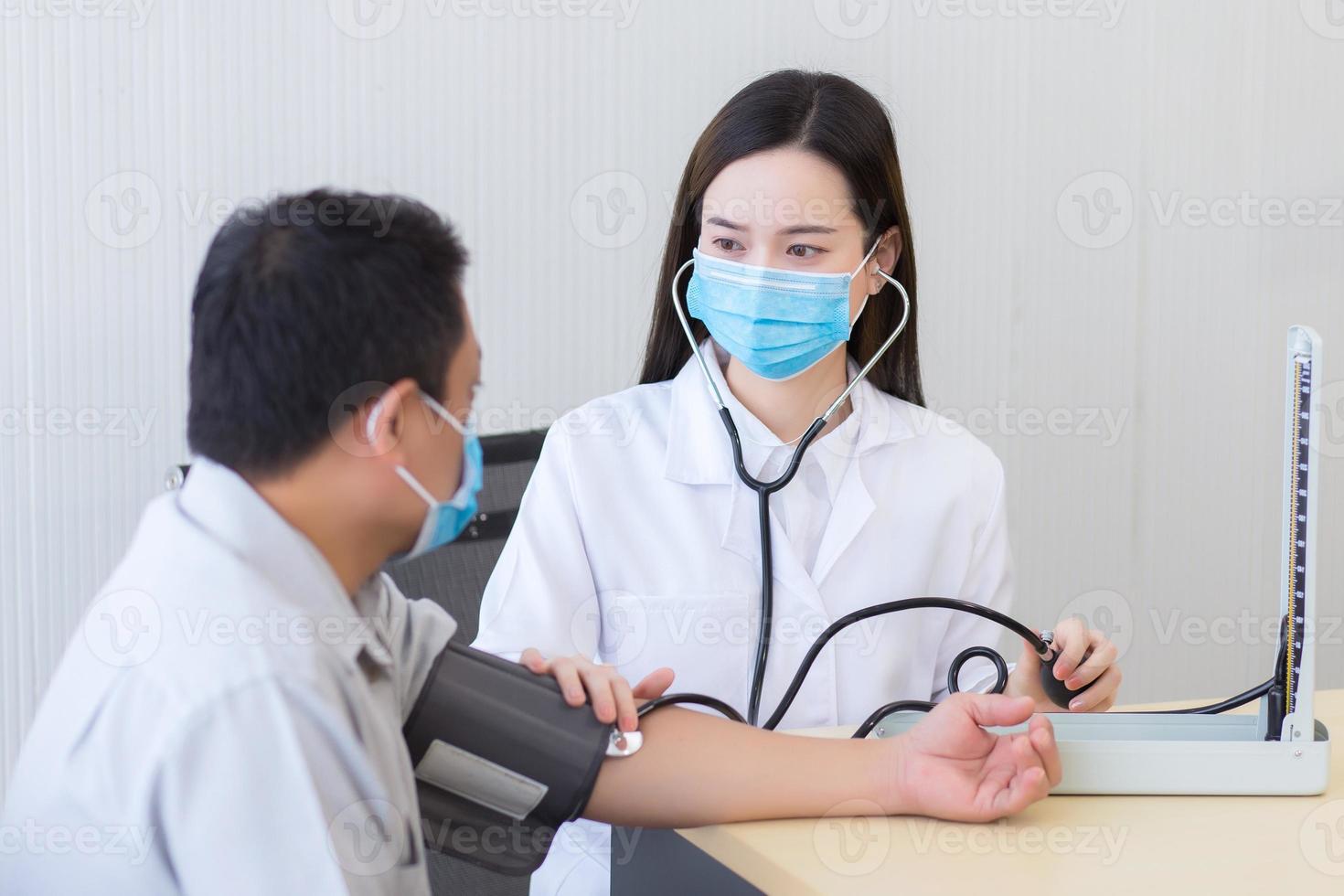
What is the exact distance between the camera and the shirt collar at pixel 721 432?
1481 millimetres

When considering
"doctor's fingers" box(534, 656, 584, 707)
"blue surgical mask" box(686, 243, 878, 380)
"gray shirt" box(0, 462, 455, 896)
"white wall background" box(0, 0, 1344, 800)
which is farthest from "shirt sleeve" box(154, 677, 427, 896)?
"white wall background" box(0, 0, 1344, 800)

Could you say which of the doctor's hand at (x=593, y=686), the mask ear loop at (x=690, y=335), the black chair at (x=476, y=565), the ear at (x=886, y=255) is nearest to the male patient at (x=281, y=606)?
the doctor's hand at (x=593, y=686)

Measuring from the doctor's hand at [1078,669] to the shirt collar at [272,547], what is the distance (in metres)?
0.71

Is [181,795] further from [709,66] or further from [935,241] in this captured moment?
→ [935,241]

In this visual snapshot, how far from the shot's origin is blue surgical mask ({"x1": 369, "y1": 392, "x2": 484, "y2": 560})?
875 millimetres

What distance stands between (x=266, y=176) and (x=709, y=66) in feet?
2.68

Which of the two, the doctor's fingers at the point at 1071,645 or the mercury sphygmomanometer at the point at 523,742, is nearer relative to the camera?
the mercury sphygmomanometer at the point at 523,742

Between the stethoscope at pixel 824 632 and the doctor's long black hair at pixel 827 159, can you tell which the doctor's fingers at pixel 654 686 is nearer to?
the stethoscope at pixel 824 632

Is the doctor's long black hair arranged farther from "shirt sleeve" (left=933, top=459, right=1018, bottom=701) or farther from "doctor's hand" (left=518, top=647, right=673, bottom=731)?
"doctor's hand" (left=518, top=647, right=673, bottom=731)

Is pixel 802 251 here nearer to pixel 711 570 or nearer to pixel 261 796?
pixel 711 570

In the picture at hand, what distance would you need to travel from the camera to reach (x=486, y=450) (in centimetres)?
153

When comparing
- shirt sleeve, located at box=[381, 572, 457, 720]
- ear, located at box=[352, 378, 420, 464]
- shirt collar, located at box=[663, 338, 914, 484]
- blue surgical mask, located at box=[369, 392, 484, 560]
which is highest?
ear, located at box=[352, 378, 420, 464]

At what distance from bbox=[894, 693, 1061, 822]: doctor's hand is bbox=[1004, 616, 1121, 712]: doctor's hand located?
22 cm

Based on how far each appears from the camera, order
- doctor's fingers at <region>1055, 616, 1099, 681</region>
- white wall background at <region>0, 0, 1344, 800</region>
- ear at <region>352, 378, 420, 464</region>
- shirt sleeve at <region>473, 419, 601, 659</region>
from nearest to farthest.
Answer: ear at <region>352, 378, 420, 464</region> < doctor's fingers at <region>1055, 616, 1099, 681</region> < shirt sleeve at <region>473, 419, 601, 659</region> < white wall background at <region>0, 0, 1344, 800</region>
